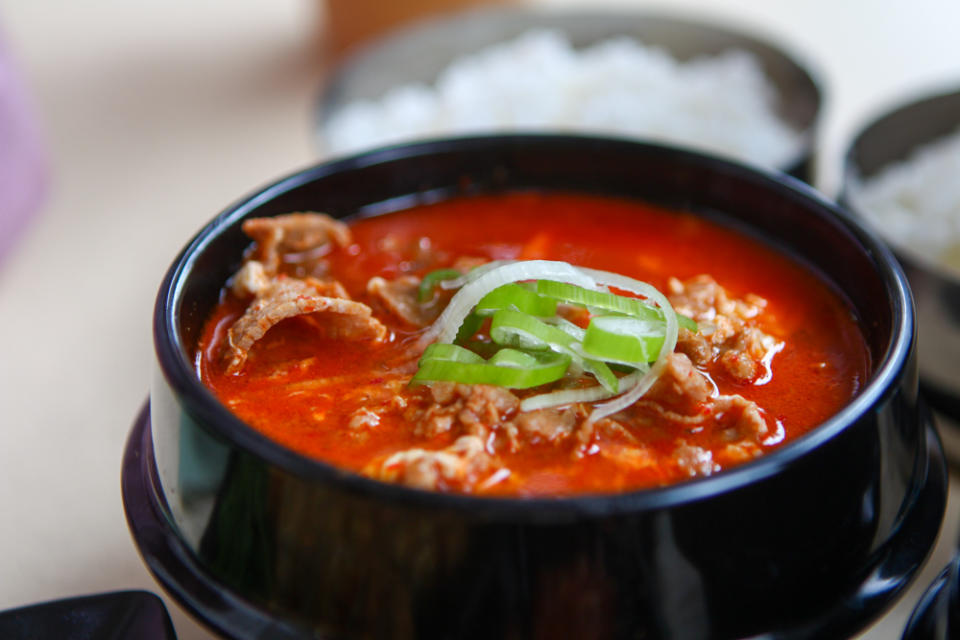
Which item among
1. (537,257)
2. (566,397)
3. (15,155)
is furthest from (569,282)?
(15,155)

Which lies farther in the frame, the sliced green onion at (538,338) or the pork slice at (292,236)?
the pork slice at (292,236)

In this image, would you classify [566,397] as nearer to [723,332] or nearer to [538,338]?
[538,338]

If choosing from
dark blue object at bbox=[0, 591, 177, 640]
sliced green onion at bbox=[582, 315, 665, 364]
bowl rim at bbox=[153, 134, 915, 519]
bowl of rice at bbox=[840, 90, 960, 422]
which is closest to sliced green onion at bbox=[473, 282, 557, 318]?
sliced green onion at bbox=[582, 315, 665, 364]

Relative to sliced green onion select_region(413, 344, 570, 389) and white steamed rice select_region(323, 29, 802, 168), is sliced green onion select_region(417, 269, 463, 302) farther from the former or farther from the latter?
white steamed rice select_region(323, 29, 802, 168)

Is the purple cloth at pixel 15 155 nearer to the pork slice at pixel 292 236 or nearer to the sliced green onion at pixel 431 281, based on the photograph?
the pork slice at pixel 292 236

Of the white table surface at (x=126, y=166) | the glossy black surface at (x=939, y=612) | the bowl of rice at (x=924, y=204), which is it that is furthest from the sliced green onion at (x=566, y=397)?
the bowl of rice at (x=924, y=204)

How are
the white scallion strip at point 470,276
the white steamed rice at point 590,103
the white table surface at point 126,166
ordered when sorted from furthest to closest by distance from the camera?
the white steamed rice at point 590,103, the white table surface at point 126,166, the white scallion strip at point 470,276
